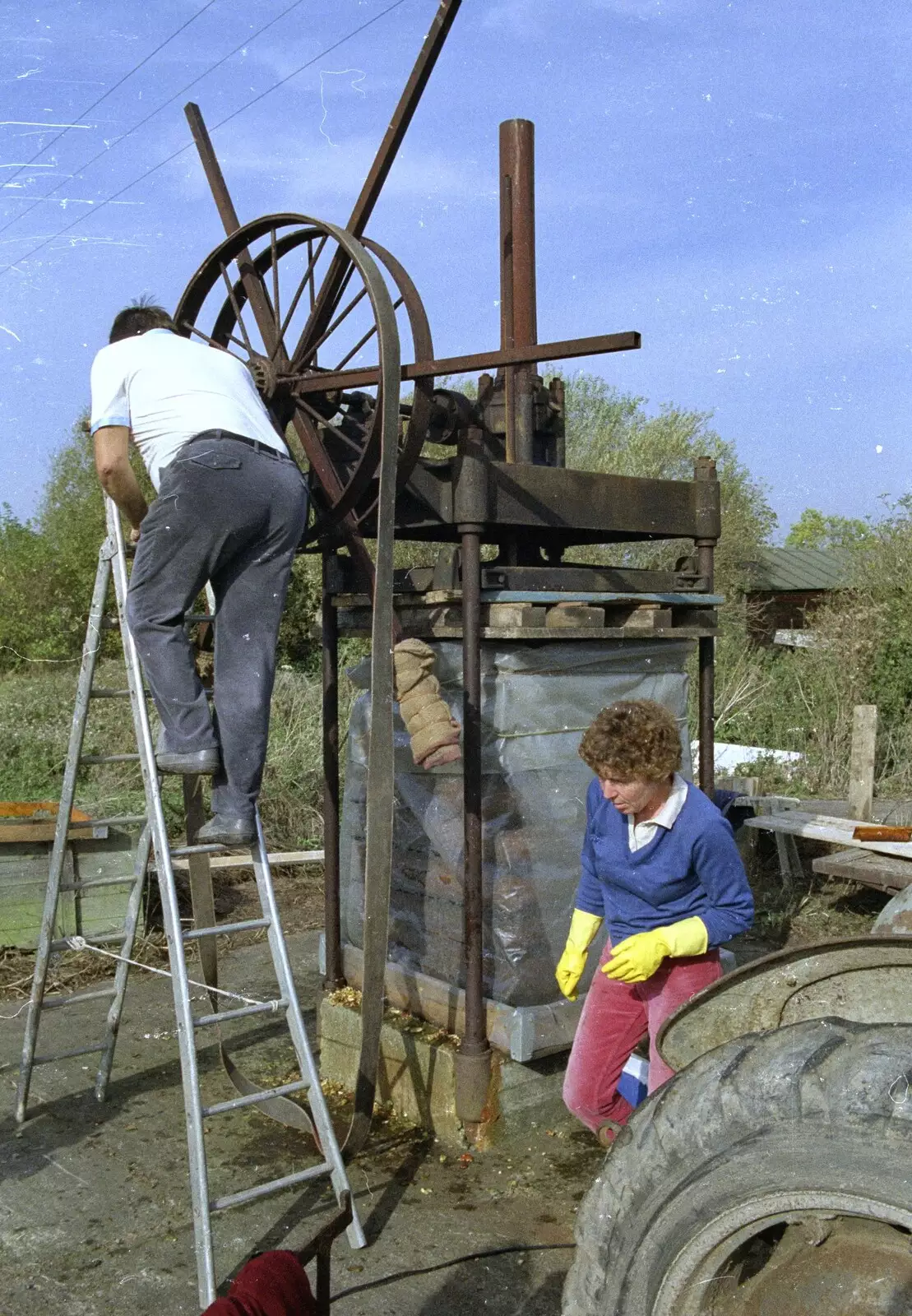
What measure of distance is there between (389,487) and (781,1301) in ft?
8.40

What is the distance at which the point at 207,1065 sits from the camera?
521 centimetres

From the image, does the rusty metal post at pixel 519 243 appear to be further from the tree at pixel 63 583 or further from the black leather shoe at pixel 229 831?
the tree at pixel 63 583

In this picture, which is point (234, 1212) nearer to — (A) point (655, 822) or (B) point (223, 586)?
(A) point (655, 822)

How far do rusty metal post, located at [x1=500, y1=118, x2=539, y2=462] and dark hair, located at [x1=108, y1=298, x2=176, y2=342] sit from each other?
5.31 ft

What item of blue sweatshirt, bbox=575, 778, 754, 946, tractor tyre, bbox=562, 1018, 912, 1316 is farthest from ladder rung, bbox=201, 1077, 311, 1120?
tractor tyre, bbox=562, 1018, 912, 1316

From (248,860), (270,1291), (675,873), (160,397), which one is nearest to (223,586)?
(160,397)

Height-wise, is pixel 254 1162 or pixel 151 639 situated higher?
pixel 151 639

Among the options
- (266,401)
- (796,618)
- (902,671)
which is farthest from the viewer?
(796,618)

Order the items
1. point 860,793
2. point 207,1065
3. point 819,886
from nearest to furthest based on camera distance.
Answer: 1. point 207,1065
2. point 819,886
3. point 860,793

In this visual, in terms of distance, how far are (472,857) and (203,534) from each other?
1569mm

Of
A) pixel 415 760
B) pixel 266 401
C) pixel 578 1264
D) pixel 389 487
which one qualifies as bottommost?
pixel 578 1264

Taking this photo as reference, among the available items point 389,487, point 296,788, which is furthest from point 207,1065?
point 296,788

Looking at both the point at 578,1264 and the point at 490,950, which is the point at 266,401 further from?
the point at 578,1264

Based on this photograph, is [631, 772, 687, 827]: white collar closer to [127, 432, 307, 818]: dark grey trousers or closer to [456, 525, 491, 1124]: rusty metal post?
[456, 525, 491, 1124]: rusty metal post
